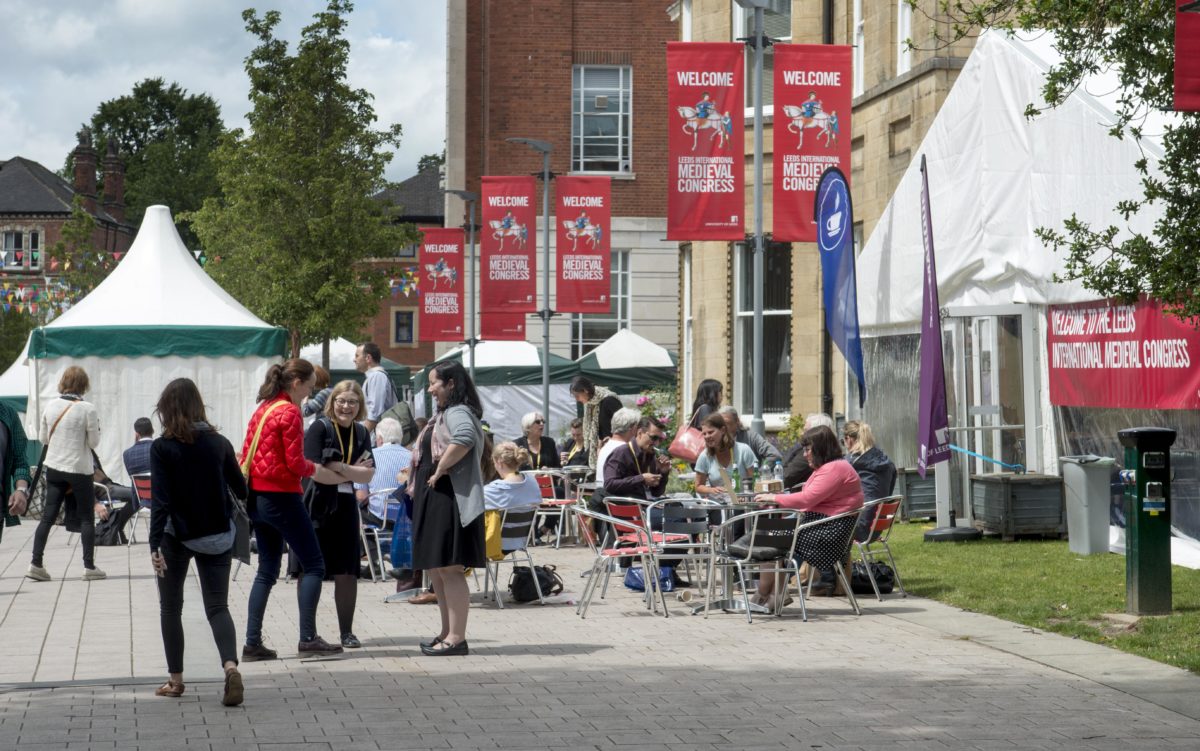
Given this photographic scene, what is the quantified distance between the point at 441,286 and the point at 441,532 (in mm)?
22400

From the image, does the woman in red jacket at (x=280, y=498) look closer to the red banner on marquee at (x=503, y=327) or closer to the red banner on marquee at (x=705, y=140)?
the red banner on marquee at (x=705, y=140)

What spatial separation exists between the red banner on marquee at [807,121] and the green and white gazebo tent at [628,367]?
50.5 feet

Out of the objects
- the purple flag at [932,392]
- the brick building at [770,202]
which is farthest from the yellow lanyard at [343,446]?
the brick building at [770,202]

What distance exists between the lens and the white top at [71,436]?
13797mm

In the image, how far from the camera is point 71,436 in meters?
13.8

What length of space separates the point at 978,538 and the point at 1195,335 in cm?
351

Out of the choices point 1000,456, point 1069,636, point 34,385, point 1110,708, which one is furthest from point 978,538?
point 34,385

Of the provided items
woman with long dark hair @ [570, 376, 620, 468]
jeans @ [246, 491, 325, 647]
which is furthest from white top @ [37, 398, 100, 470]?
woman with long dark hair @ [570, 376, 620, 468]

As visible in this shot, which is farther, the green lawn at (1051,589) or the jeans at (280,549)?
the green lawn at (1051,589)

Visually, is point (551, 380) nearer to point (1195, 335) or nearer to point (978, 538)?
point (978, 538)

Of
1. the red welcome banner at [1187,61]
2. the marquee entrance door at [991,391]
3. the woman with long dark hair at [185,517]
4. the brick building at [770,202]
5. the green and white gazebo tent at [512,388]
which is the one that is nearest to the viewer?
the woman with long dark hair at [185,517]

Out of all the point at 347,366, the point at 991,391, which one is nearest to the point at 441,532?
the point at 991,391

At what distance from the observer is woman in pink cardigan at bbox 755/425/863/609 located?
11.2m

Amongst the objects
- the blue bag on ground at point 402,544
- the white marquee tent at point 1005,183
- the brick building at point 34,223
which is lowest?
the blue bag on ground at point 402,544
